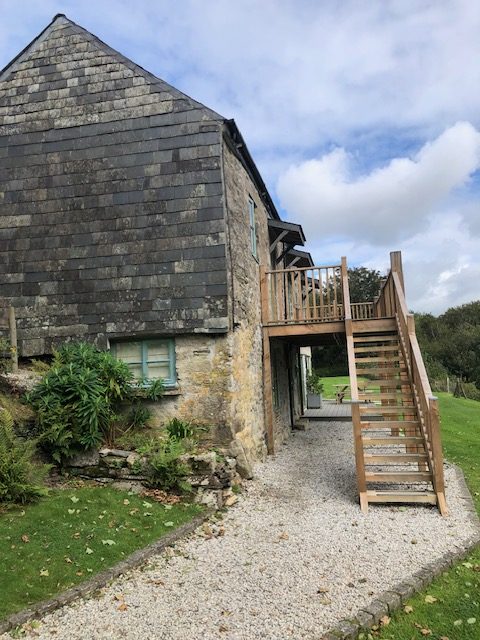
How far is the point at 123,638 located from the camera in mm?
3836

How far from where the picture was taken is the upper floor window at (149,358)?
8750 mm

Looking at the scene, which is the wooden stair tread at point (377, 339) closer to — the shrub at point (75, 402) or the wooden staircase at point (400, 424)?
the wooden staircase at point (400, 424)

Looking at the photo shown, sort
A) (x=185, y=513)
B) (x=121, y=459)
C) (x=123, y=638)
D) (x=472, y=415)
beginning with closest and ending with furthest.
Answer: (x=123, y=638) → (x=185, y=513) → (x=121, y=459) → (x=472, y=415)

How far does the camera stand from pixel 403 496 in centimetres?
712

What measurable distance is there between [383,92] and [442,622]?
9846 millimetres

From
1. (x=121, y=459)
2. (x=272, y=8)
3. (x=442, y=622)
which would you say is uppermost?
(x=272, y=8)

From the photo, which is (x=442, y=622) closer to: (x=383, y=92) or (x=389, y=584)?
(x=389, y=584)

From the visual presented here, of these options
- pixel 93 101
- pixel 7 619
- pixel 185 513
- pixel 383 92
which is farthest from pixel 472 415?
pixel 7 619

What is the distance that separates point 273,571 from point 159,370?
451 cm

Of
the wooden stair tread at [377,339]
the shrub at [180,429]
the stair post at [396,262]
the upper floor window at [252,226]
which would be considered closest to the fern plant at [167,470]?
the shrub at [180,429]

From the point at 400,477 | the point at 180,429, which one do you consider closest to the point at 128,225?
the point at 180,429

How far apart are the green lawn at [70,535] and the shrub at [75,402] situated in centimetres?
82

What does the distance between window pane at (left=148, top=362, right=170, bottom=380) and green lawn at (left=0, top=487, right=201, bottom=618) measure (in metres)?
2.30

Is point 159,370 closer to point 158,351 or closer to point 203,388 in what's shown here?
point 158,351
